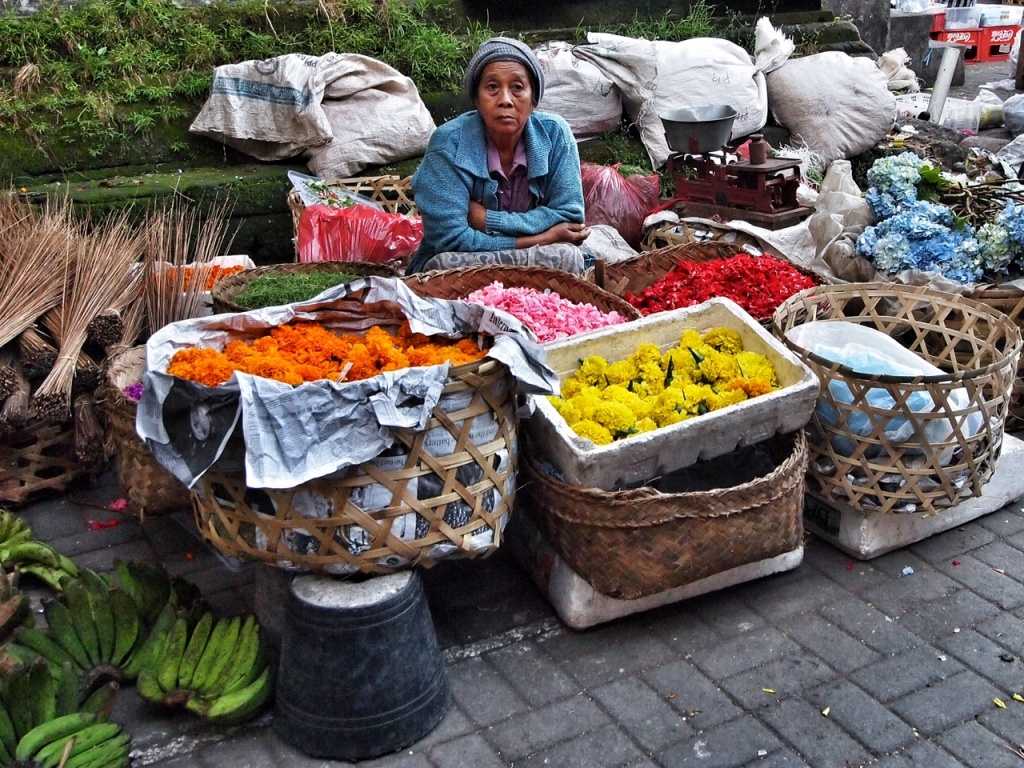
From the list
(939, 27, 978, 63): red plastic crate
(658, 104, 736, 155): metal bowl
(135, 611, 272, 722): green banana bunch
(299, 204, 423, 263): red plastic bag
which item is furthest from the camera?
(939, 27, 978, 63): red plastic crate

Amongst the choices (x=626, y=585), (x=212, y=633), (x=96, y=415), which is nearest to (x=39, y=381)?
(x=96, y=415)

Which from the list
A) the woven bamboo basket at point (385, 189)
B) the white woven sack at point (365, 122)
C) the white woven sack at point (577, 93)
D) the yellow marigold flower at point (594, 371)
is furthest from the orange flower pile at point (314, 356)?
the white woven sack at point (577, 93)

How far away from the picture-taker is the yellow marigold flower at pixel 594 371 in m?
2.95

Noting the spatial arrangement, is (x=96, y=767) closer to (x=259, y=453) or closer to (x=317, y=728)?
(x=317, y=728)

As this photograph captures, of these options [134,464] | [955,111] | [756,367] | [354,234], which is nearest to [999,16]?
[955,111]

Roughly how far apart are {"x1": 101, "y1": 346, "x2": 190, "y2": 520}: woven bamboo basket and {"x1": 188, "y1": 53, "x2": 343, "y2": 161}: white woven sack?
2399 millimetres

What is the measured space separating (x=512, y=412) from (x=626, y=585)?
58 centimetres

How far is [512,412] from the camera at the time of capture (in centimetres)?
248

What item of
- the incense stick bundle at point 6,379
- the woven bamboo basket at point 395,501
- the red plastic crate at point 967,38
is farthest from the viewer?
the red plastic crate at point 967,38

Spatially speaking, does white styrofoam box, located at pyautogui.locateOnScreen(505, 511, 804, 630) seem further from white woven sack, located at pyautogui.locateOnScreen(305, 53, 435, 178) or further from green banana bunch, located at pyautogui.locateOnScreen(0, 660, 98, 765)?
white woven sack, located at pyautogui.locateOnScreen(305, 53, 435, 178)

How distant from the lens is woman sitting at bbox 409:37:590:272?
146 inches

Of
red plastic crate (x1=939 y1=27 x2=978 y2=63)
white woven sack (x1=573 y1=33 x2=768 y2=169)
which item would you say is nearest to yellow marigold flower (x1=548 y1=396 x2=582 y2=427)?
white woven sack (x1=573 y1=33 x2=768 y2=169)

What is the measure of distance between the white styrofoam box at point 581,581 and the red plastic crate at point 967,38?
34.2ft

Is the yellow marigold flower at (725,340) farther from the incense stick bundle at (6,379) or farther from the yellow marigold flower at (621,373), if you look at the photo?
the incense stick bundle at (6,379)
